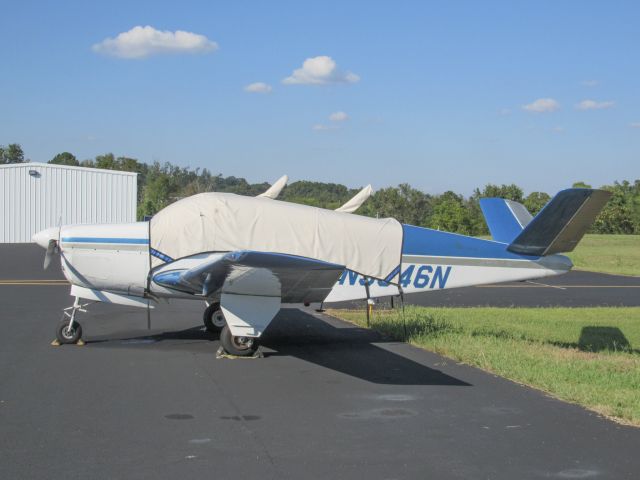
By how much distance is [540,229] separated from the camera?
10750 millimetres

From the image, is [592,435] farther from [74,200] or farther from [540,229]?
[74,200]

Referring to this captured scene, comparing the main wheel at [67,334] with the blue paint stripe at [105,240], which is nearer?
the blue paint stripe at [105,240]

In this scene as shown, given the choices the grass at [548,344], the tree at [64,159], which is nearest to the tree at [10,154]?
the tree at [64,159]

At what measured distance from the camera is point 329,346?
11.1m

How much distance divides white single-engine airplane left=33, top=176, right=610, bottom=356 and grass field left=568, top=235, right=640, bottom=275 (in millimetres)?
22254

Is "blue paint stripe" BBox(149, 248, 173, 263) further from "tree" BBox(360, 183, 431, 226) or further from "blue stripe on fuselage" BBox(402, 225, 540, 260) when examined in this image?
"tree" BBox(360, 183, 431, 226)

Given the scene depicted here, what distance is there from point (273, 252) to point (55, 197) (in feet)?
130

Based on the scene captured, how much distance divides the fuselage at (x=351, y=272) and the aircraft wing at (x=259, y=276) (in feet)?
1.34

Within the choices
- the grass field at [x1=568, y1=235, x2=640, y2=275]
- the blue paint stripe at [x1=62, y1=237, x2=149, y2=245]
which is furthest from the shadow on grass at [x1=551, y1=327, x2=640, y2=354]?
the grass field at [x1=568, y1=235, x2=640, y2=275]

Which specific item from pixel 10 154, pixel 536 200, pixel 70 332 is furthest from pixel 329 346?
pixel 10 154

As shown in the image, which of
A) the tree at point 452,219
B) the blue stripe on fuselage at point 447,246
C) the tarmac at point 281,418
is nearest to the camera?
the tarmac at point 281,418

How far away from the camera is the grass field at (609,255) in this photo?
3409 cm

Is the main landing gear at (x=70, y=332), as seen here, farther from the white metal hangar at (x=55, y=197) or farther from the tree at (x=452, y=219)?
the tree at (x=452, y=219)

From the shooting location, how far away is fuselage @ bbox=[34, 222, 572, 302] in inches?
407
